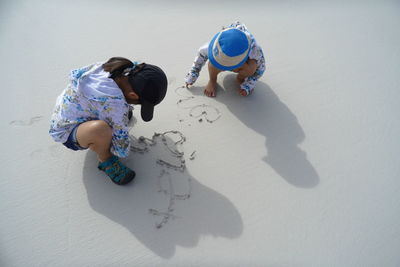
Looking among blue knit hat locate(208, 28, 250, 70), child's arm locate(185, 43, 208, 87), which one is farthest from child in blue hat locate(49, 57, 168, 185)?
child's arm locate(185, 43, 208, 87)

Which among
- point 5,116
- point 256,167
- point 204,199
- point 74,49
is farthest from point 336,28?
point 5,116

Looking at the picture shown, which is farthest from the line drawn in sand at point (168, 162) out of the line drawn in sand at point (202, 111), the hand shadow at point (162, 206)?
the line drawn in sand at point (202, 111)

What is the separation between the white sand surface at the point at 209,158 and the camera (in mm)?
1079

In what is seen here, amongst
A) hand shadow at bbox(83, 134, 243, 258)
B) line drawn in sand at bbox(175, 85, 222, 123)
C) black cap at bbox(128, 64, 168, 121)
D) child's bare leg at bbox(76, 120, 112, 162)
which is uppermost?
black cap at bbox(128, 64, 168, 121)

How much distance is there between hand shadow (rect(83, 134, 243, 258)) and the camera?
1087 millimetres

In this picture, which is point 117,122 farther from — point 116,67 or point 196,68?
point 196,68

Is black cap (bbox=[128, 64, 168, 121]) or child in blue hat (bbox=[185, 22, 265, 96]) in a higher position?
child in blue hat (bbox=[185, 22, 265, 96])

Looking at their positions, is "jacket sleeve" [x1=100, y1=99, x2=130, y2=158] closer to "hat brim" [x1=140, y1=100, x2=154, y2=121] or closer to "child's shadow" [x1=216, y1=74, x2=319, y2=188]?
"hat brim" [x1=140, y1=100, x2=154, y2=121]

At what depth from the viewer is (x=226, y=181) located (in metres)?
1.24

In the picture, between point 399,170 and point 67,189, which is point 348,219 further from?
point 67,189

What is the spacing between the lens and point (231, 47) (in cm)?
119

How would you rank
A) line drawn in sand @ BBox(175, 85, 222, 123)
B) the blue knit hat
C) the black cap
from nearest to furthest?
the black cap < the blue knit hat < line drawn in sand @ BBox(175, 85, 222, 123)

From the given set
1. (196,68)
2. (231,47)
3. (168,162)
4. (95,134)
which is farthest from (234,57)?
(95,134)

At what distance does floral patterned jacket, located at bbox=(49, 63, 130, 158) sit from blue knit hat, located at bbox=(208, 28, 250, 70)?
49cm
